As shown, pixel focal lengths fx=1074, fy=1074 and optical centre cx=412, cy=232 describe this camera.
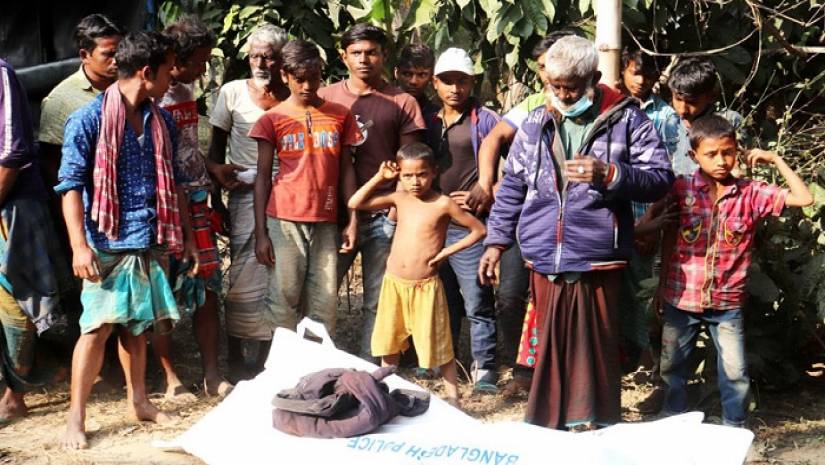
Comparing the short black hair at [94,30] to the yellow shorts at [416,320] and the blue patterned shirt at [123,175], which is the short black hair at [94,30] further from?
the yellow shorts at [416,320]

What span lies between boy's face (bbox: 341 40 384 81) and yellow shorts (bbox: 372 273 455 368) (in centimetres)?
106

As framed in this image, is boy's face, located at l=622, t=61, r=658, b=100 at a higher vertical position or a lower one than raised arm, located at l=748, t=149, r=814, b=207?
higher

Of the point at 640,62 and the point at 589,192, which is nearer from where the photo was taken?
the point at 589,192

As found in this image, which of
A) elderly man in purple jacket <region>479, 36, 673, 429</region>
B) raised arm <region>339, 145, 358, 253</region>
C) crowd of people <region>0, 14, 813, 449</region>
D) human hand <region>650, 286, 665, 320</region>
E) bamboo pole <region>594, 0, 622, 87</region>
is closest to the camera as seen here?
elderly man in purple jacket <region>479, 36, 673, 429</region>

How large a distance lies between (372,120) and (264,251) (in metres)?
0.85

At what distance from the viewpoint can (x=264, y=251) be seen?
5.25 m

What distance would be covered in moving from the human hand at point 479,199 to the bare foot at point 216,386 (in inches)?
59.9

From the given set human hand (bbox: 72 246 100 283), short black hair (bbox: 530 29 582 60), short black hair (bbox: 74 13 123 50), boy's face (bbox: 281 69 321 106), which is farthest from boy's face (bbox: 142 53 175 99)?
short black hair (bbox: 530 29 582 60)

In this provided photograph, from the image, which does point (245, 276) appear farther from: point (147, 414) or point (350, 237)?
point (147, 414)

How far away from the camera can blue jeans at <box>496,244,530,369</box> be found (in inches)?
219

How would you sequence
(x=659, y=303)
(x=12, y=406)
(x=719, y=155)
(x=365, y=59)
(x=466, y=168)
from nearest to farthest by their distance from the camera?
(x=719, y=155)
(x=659, y=303)
(x=12, y=406)
(x=365, y=59)
(x=466, y=168)

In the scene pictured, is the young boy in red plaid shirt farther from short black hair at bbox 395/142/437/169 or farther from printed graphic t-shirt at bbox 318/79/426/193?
printed graphic t-shirt at bbox 318/79/426/193

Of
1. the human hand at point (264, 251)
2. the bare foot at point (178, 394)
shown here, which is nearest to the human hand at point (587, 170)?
the human hand at point (264, 251)

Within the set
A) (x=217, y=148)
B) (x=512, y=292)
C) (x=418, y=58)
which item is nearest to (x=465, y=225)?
(x=512, y=292)
